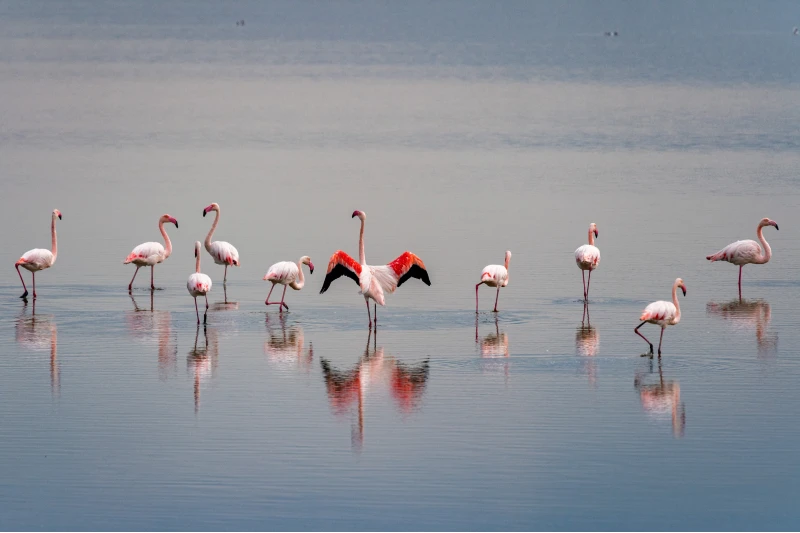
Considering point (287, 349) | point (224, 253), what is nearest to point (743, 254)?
point (224, 253)

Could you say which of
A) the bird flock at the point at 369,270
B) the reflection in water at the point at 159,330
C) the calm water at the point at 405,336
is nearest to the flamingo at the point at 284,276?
the bird flock at the point at 369,270

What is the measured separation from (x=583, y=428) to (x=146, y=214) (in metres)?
13.9

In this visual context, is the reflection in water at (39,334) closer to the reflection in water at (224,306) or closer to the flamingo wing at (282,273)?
the reflection in water at (224,306)

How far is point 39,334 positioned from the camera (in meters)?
14.5

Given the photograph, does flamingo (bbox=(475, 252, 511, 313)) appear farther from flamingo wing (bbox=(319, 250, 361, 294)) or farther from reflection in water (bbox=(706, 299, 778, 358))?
reflection in water (bbox=(706, 299, 778, 358))

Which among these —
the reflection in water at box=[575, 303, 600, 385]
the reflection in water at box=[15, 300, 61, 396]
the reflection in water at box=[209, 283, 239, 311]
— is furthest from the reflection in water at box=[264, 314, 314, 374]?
the reflection in water at box=[575, 303, 600, 385]

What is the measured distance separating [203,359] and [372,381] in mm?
1808

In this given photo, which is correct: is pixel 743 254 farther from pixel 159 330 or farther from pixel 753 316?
pixel 159 330

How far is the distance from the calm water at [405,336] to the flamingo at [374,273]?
0.42m

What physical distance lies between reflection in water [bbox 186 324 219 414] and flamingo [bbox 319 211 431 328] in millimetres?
1535

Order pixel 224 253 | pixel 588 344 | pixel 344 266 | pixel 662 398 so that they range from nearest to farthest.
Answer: pixel 662 398 → pixel 588 344 → pixel 344 266 → pixel 224 253

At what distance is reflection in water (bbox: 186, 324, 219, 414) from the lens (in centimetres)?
1259

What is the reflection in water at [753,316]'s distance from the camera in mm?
14133

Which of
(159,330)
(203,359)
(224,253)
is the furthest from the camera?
(224,253)
